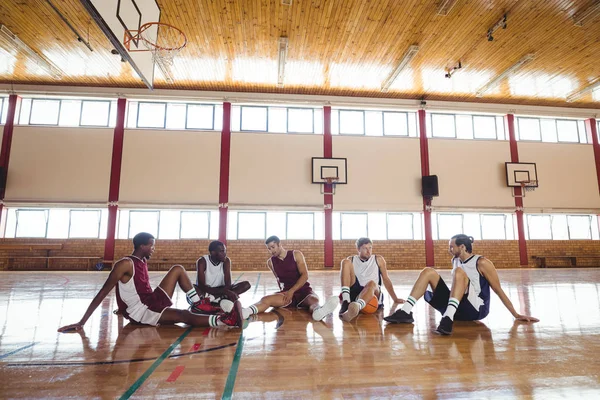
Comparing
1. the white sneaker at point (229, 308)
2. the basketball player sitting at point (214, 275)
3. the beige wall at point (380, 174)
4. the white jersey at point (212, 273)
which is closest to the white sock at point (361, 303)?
the white sneaker at point (229, 308)

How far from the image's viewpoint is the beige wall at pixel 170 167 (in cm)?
1185

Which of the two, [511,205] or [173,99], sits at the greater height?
[173,99]

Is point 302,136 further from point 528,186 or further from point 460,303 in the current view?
point 460,303

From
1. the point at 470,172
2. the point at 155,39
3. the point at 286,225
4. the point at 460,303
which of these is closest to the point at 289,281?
the point at 460,303

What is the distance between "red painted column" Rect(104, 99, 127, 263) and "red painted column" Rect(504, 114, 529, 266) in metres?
14.5

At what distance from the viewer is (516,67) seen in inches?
403

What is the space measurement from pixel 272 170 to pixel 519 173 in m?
9.38

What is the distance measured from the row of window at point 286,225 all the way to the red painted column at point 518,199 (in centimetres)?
24

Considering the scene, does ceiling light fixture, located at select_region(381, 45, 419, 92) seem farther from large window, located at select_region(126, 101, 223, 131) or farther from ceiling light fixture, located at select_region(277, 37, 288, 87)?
large window, located at select_region(126, 101, 223, 131)

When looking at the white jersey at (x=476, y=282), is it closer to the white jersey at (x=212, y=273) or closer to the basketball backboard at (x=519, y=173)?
the white jersey at (x=212, y=273)

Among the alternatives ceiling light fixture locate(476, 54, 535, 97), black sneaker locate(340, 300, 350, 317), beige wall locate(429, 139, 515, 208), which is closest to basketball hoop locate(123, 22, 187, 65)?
black sneaker locate(340, 300, 350, 317)

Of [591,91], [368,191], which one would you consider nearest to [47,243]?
[368,191]

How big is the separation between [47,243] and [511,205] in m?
16.6

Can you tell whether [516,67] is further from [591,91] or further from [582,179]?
[582,179]
